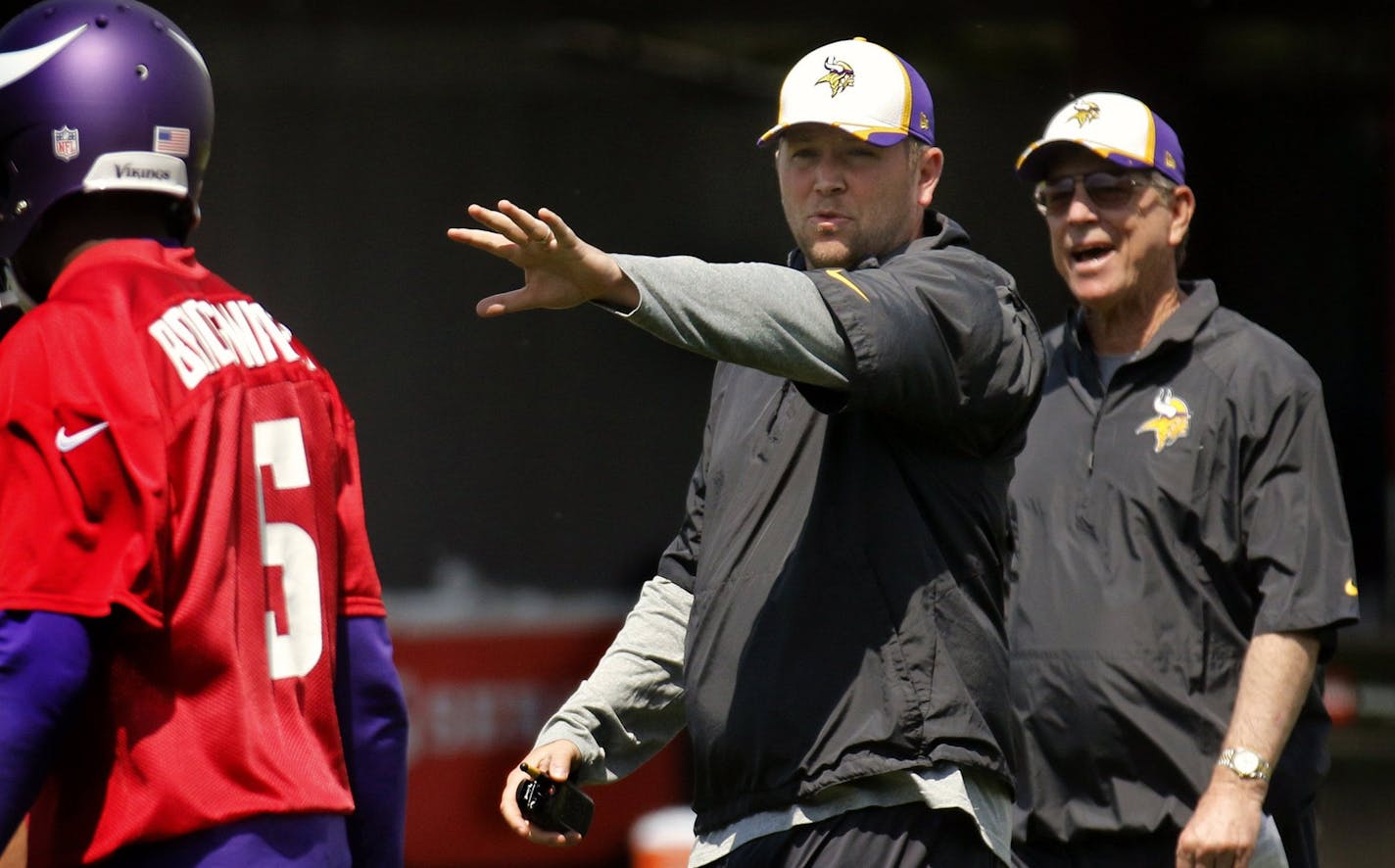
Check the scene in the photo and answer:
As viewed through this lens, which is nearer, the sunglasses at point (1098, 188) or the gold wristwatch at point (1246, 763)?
the gold wristwatch at point (1246, 763)

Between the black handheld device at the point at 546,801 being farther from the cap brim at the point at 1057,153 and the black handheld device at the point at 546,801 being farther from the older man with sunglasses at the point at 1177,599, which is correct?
the cap brim at the point at 1057,153

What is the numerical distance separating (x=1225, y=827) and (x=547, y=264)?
5.18 feet

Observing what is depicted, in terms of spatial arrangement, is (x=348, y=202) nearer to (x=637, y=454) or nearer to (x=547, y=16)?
(x=547, y=16)

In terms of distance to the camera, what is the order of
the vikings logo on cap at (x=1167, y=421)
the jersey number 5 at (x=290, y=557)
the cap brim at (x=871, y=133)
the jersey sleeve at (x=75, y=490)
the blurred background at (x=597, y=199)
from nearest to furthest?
the jersey sleeve at (x=75, y=490) < the jersey number 5 at (x=290, y=557) < the cap brim at (x=871, y=133) < the vikings logo on cap at (x=1167, y=421) < the blurred background at (x=597, y=199)

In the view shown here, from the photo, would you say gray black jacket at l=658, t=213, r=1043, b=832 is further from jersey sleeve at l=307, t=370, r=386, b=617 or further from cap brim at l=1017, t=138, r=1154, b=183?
cap brim at l=1017, t=138, r=1154, b=183

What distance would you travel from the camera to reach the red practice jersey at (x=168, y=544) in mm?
2238

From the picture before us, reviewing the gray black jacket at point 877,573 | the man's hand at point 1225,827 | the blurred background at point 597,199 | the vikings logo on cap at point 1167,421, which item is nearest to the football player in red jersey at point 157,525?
the gray black jacket at point 877,573

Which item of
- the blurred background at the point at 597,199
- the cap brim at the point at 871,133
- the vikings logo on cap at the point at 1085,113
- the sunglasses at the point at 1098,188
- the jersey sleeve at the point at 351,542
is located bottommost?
the blurred background at the point at 597,199

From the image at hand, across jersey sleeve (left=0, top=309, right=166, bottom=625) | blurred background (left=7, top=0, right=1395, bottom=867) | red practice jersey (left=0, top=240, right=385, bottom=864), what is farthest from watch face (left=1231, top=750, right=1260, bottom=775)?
blurred background (left=7, top=0, right=1395, bottom=867)

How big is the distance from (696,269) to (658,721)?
1003 mm

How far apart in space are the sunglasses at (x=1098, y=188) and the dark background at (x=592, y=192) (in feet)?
16.7

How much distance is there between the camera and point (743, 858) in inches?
109

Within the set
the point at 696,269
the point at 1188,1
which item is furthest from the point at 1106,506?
the point at 1188,1

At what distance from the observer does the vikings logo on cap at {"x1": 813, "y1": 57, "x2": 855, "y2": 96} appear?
292 centimetres
